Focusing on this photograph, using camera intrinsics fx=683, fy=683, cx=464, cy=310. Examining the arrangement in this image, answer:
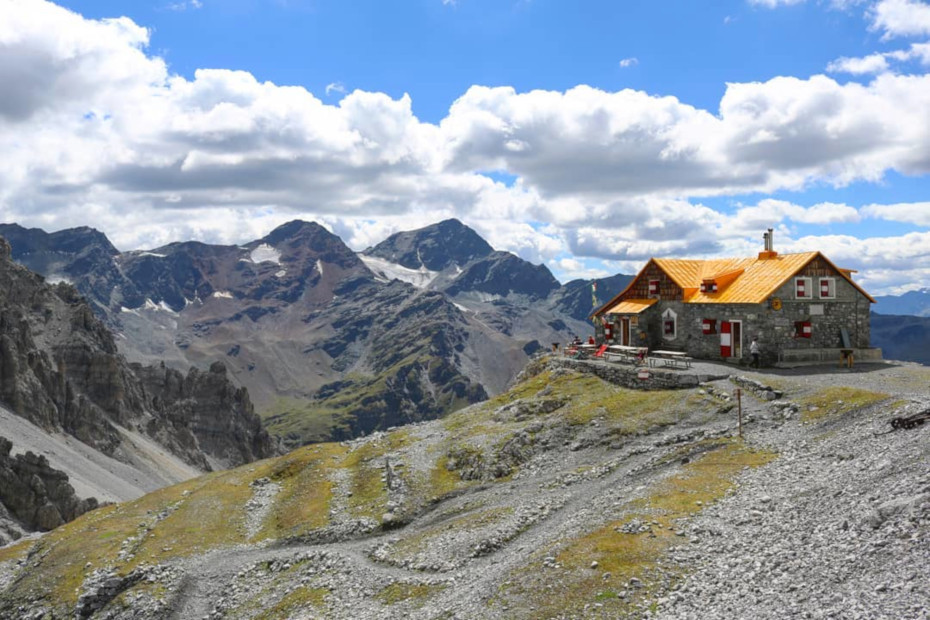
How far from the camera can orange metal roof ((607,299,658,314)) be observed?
247 feet

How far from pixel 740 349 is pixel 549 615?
45753mm

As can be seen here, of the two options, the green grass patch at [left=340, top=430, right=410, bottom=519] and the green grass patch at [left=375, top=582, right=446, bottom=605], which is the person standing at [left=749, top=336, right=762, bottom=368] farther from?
the green grass patch at [left=375, top=582, right=446, bottom=605]

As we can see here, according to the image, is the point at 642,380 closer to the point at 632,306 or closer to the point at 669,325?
the point at 669,325

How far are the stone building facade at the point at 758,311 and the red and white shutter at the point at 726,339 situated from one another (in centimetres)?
10

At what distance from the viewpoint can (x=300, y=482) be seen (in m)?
63.7

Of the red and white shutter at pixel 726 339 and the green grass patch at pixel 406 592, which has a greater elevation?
the red and white shutter at pixel 726 339

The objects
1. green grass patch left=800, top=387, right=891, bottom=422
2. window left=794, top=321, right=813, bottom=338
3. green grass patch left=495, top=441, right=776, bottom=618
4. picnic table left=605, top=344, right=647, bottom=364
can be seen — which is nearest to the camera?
green grass patch left=495, top=441, right=776, bottom=618

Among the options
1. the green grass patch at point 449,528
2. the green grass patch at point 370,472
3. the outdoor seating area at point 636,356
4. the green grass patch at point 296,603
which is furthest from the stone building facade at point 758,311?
the green grass patch at point 296,603

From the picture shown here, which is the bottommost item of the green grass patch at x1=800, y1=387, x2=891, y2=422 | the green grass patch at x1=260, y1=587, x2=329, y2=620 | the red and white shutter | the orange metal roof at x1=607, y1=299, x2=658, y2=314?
the green grass patch at x1=260, y1=587, x2=329, y2=620

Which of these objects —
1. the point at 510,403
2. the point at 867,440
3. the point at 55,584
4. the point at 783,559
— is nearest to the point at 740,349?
the point at 510,403

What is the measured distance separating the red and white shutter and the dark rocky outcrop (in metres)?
147

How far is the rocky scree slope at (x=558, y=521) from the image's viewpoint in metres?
26.1

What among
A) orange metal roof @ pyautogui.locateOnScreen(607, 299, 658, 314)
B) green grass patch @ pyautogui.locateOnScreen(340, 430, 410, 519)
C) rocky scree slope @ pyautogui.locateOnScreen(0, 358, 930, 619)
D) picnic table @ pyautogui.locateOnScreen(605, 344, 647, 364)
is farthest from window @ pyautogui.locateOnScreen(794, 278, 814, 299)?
green grass patch @ pyautogui.locateOnScreen(340, 430, 410, 519)

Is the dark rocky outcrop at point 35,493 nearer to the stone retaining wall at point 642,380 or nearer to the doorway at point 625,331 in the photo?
the doorway at point 625,331
